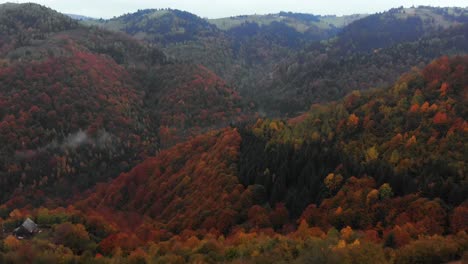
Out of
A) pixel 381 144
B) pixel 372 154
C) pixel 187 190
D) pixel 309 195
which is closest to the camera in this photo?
pixel 309 195

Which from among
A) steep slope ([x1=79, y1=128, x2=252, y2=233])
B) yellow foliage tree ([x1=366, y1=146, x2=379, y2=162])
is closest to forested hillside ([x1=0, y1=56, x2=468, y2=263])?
yellow foliage tree ([x1=366, y1=146, x2=379, y2=162])

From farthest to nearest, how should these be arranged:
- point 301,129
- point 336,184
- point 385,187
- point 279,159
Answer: point 301,129 → point 279,159 → point 336,184 → point 385,187

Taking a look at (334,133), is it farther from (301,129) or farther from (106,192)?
(106,192)

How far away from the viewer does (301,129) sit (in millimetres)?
154750

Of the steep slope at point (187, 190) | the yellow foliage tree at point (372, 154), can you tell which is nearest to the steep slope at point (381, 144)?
the yellow foliage tree at point (372, 154)

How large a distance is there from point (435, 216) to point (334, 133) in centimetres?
5781

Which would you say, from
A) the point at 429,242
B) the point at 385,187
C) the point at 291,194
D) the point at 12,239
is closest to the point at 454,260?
the point at 429,242

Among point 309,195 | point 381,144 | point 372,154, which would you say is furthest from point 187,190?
point 381,144

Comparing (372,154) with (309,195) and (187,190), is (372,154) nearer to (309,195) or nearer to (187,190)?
(309,195)

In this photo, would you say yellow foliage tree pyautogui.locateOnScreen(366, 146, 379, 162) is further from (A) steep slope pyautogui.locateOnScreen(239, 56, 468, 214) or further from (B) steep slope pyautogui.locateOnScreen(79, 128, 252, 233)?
(B) steep slope pyautogui.locateOnScreen(79, 128, 252, 233)

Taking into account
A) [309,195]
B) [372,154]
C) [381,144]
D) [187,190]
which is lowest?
[187,190]

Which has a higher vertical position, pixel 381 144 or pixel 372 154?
pixel 381 144

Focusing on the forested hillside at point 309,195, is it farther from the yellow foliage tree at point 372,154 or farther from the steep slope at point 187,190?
the steep slope at point 187,190

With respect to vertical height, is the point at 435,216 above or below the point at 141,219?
above
